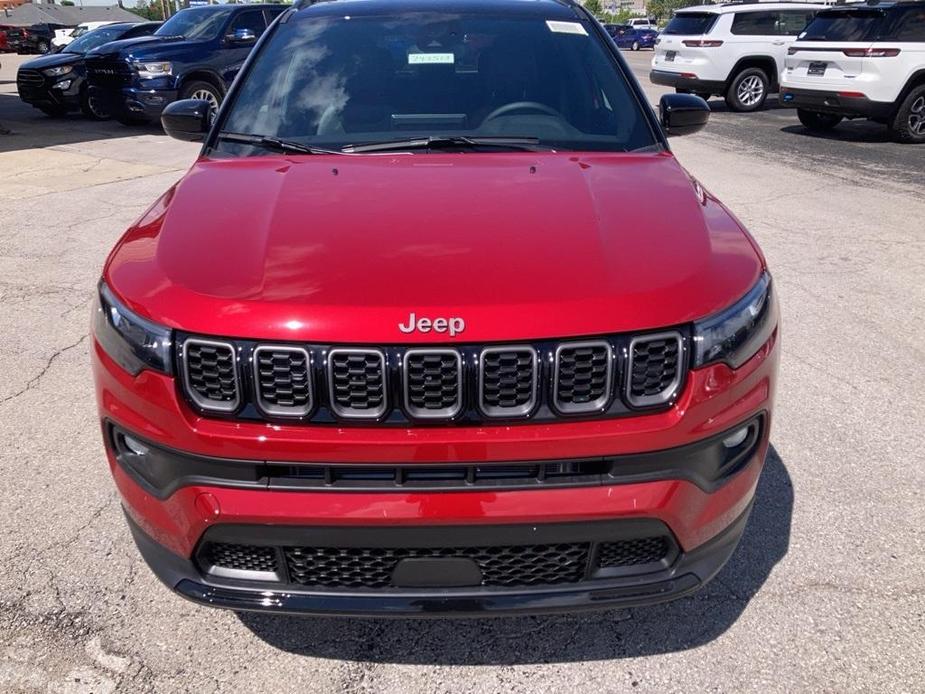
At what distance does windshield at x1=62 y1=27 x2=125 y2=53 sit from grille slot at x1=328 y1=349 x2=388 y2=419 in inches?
621

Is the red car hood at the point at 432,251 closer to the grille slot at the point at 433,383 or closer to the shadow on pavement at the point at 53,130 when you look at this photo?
the grille slot at the point at 433,383

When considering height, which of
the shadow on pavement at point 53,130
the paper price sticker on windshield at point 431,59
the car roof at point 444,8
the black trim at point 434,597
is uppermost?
the car roof at point 444,8

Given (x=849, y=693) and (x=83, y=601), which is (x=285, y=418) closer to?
(x=83, y=601)

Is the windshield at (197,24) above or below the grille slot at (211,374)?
below

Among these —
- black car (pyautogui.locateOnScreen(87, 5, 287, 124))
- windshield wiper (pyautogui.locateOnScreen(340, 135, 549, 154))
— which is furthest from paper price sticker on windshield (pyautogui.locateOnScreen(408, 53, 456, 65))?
black car (pyautogui.locateOnScreen(87, 5, 287, 124))

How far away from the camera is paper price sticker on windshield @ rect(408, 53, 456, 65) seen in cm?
332

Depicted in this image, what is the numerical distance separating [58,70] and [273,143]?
44.8 feet

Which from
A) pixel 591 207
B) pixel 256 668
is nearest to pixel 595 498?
pixel 591 207

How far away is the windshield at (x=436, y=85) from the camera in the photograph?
3125mm

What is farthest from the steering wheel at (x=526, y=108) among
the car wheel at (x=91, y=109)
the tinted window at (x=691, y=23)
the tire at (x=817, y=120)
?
the tinted window at (x=691, y=23)

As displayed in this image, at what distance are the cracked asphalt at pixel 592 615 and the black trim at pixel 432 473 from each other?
72 centimetres

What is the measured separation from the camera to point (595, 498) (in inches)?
75.1

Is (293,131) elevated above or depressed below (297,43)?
below

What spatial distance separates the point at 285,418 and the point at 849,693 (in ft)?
5.62
